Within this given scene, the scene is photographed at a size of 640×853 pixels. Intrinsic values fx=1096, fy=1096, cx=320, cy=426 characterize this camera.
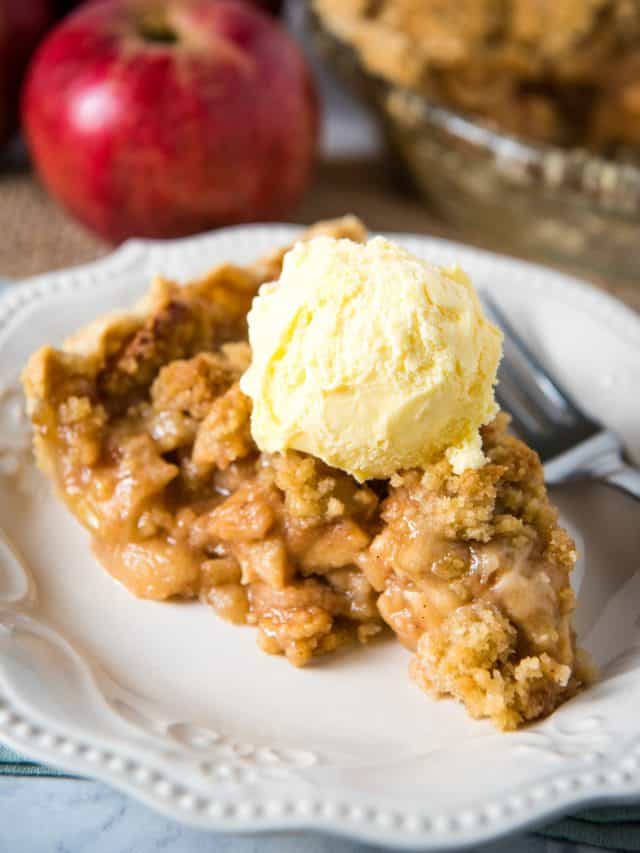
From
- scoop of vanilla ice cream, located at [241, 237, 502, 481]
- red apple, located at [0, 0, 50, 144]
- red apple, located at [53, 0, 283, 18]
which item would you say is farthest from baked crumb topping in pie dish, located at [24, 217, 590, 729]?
red apple, located at [53, 0, 283, 18]

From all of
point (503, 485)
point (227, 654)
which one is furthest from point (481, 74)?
point (227, 654)

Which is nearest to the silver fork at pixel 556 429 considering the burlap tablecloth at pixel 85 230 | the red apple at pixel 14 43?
the burlap tablecloth at pixel 85 230

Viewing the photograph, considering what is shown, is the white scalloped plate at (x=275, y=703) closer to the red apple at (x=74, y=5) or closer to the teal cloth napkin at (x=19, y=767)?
the teal cloth napkin at (x=19, y=767)

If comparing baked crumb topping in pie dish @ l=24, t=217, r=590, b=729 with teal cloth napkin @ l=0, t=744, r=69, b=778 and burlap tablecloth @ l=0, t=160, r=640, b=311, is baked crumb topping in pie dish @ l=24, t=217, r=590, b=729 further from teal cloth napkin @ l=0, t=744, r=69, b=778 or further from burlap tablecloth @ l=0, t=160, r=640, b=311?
burlap tablecloth @ l=0, t=160, r=640, b=311

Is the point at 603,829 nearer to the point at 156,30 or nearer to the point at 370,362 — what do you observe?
the point at 370,362

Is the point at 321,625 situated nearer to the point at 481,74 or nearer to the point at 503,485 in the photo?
the point at 503,485

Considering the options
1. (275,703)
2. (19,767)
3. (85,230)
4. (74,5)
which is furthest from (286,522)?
(74,5)
